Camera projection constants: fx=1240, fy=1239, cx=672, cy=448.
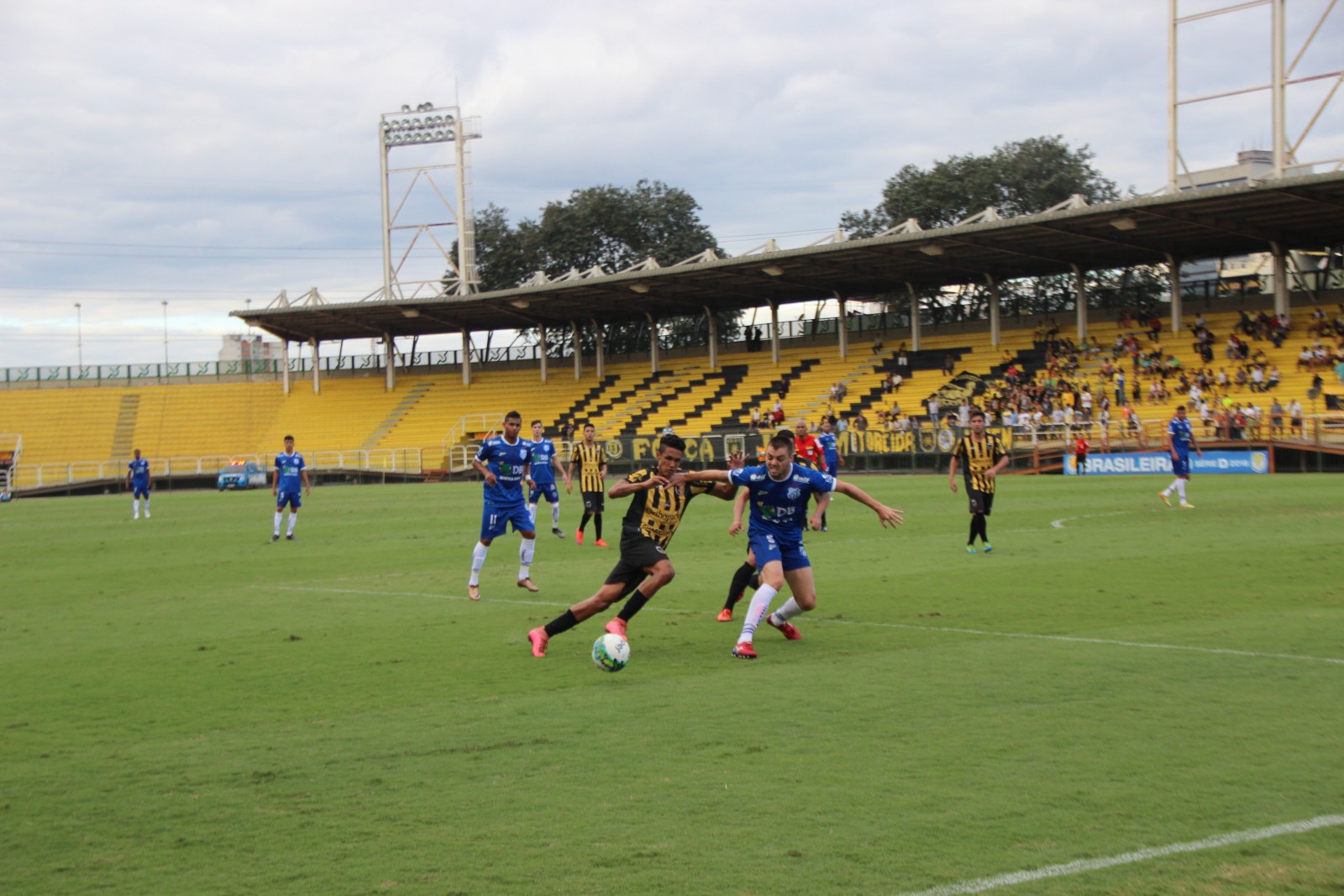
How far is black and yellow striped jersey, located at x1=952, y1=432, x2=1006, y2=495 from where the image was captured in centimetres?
1788

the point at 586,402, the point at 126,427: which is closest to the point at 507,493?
the point at 586,402

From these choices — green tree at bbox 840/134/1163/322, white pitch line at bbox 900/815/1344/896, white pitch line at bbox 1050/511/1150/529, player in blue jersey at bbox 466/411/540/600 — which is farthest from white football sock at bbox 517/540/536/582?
green tree at bbox 840/134/1163/322

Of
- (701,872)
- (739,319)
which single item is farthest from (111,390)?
(701,872)

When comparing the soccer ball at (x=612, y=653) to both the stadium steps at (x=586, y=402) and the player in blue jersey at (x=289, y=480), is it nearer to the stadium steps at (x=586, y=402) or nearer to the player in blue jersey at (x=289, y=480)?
the player in blue jersey at (x=289, y=480)

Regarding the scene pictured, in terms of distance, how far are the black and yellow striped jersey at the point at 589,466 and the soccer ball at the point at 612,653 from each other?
12.2 metres

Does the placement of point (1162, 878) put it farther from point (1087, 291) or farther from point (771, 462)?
point (1087, 291)

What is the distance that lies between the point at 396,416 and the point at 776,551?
189 ft

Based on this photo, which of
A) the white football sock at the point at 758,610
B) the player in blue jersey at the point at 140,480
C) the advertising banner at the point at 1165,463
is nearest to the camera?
the white football sock at the point at 758,610

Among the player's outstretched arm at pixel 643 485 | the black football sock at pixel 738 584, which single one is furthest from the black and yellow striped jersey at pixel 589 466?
the player's outstretched arm at pixel 643 485

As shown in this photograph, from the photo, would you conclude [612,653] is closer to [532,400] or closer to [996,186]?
[532,400]

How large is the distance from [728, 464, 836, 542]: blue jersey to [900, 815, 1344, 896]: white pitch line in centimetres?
524

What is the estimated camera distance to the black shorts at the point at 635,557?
33.3 ft

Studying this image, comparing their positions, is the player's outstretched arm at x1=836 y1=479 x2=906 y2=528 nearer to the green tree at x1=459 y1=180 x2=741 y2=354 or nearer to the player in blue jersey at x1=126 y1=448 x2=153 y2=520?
the player in blue jersey at x1=126 y1=448 x2=153 y2=520

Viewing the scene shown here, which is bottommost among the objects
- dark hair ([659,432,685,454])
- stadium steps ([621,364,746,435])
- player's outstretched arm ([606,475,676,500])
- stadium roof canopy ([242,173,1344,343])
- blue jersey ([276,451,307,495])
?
blue jersey ([276,451,307,495])
